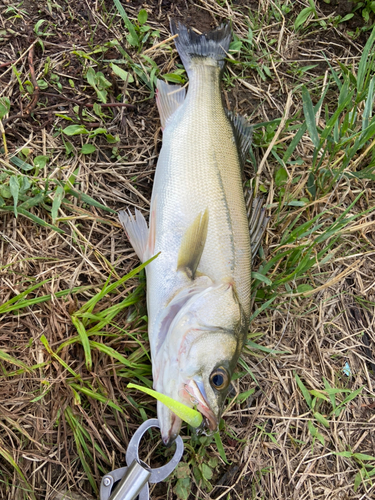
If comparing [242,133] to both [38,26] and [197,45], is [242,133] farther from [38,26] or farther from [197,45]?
[38,26]

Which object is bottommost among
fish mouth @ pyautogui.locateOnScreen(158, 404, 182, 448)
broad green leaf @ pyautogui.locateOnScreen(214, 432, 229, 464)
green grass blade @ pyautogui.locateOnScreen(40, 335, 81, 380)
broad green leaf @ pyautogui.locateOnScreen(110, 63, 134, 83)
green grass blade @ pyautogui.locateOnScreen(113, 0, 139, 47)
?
broad green leaf @ pyautogui.locateOnScreen(214, 432, 229, 464)

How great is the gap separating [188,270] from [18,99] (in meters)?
1.84

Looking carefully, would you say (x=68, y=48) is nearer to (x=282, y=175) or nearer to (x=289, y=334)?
(x=282, y=175)

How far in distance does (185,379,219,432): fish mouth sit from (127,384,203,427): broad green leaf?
0.09 metres

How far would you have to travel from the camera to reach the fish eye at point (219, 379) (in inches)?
86.0

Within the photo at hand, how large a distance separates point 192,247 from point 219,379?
829 millimetres

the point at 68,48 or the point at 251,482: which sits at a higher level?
the point at 68,48

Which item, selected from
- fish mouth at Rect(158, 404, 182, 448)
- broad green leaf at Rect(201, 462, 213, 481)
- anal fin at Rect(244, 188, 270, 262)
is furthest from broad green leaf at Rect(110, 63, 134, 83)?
broad green leaf at Rect(201, 462, 213, 481)

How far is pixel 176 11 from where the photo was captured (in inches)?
125

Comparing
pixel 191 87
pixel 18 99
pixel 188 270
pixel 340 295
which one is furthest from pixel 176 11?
pixel 340 295

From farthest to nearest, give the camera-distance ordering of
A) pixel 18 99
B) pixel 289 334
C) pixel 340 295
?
pixel 340 295
pixel 289 334
pixel 18 99

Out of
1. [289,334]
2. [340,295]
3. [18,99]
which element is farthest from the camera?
[340,295]

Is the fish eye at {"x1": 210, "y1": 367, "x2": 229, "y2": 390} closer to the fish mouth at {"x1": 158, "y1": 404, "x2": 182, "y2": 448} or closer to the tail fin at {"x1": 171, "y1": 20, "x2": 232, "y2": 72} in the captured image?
the fish mouth at {"x1": 158, "y1": 404, "x2": 182, "y2": 448}

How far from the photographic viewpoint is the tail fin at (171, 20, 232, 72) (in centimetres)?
302
